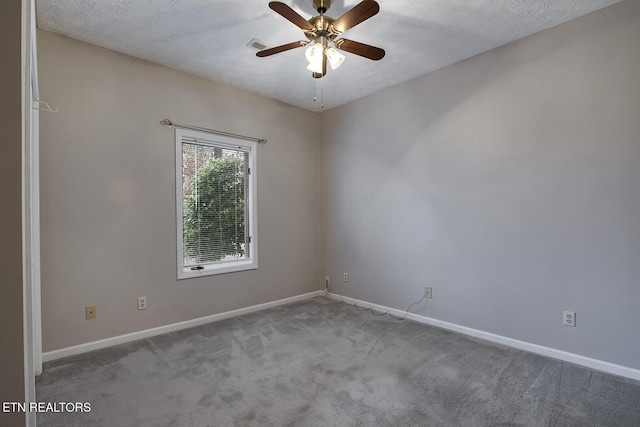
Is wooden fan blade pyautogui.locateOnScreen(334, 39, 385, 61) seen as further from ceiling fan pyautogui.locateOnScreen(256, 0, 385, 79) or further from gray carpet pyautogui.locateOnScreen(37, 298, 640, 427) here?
gray carpet pyautogui.locateOnScreen(37, 298, 640, 427)

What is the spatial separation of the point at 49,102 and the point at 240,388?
2780 mm

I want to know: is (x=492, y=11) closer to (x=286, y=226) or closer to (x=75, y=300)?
(x=286, y=226)

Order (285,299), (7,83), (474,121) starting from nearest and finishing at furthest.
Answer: (7,83)
(474,121)
(285,299)

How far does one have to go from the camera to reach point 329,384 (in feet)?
7.07

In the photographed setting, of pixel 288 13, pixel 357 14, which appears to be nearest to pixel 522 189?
pixel 357 14

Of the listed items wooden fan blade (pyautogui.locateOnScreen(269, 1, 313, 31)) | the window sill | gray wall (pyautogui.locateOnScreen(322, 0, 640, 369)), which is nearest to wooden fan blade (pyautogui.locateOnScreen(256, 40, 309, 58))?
wooden fan blade (pyautogui.locateOnScreen(269, 1, 313, 31))

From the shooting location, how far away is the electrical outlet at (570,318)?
8.02 feet

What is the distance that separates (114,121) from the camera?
2.85 metres

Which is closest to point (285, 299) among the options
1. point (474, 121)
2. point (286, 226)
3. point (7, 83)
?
point (286, 226)

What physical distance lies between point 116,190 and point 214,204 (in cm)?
99

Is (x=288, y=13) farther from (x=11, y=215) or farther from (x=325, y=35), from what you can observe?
(x=11, y=215)

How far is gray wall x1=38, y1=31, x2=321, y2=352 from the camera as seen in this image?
2562 mm

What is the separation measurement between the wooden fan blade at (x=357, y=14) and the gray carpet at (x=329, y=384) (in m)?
2.42

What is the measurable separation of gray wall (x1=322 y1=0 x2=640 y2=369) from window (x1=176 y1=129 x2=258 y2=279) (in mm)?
1548
